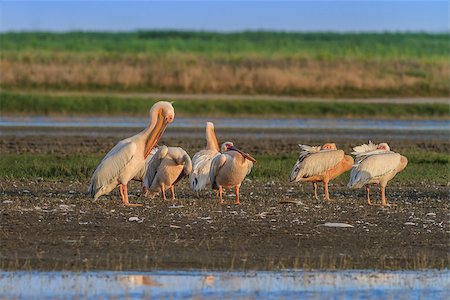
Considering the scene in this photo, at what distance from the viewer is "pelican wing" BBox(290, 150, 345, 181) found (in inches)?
531

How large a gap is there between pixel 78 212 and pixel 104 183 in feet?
3.00

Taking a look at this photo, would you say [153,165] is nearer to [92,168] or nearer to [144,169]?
[144,169]

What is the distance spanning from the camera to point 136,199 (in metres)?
13.3

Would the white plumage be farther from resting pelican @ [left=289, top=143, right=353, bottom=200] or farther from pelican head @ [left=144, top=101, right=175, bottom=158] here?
pelican head @ [left=144, top=101, right=175, bottom=158]

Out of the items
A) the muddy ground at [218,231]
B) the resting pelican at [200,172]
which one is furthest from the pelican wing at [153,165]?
the resting pelican at [200,172]

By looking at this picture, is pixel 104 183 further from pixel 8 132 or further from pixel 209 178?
pixel 8 132

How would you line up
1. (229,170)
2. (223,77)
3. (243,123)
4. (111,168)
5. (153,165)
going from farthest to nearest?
(223,77) < (243,123) < (153,165) < (229,170) < (111,168)

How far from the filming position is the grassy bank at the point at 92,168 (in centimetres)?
1546

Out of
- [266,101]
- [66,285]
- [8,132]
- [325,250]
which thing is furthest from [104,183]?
[266,101]

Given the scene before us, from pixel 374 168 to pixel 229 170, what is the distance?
1.65 meters

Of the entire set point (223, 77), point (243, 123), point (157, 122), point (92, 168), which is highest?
point (157, 122)

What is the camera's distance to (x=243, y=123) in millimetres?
28297

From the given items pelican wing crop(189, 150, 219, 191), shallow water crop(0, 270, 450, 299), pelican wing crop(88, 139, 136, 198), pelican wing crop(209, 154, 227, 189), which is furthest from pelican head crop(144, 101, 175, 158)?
shallow water crop(0, 270, 450, 299)

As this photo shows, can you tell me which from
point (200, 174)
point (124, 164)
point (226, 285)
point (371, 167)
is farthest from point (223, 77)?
point (226, 285)
